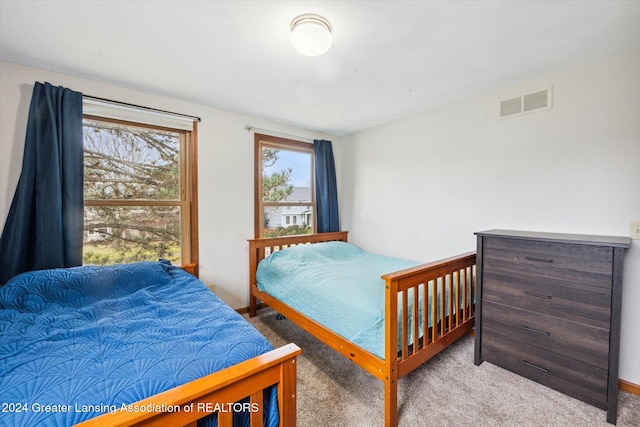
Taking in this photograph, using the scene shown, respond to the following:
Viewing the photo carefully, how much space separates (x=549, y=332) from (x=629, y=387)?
2.18 ft

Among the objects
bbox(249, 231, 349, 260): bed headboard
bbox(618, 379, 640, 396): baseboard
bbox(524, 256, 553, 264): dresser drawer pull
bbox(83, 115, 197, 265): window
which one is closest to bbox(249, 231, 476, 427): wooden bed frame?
bbox(524, 256, 553, 264): dresser drawer pull

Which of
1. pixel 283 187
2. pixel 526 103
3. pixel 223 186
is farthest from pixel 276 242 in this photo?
pixel 526 103

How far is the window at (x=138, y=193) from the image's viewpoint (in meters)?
2.29

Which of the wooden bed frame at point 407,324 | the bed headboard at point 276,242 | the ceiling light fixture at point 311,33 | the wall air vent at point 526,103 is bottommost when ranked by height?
the wooden bed frame at point 407,324

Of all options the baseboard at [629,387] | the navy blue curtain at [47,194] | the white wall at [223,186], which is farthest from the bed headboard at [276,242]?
the baseboard at [629,387]

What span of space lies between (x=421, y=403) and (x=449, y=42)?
7.30ft

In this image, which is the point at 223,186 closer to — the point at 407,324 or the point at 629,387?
the point at 407,324

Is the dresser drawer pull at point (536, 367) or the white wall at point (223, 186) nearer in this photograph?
the dresser drawer pull at point (536, 367)

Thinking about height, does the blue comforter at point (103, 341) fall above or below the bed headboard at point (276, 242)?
below

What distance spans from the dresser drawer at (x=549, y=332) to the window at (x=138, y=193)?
2.63 meters

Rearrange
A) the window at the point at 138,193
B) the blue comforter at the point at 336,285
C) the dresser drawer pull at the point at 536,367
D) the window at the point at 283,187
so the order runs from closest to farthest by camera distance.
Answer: the blue comforter at the point at 336,285, the dresser drawer pull at the point at 536,367, the window at the point at 138,193, the window at the point at 283,187

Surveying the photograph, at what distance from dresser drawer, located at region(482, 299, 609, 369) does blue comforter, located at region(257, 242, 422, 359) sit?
801 mm

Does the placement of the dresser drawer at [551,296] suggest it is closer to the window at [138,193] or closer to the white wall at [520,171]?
the white wall at [520,171]

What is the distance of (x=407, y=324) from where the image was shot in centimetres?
156
